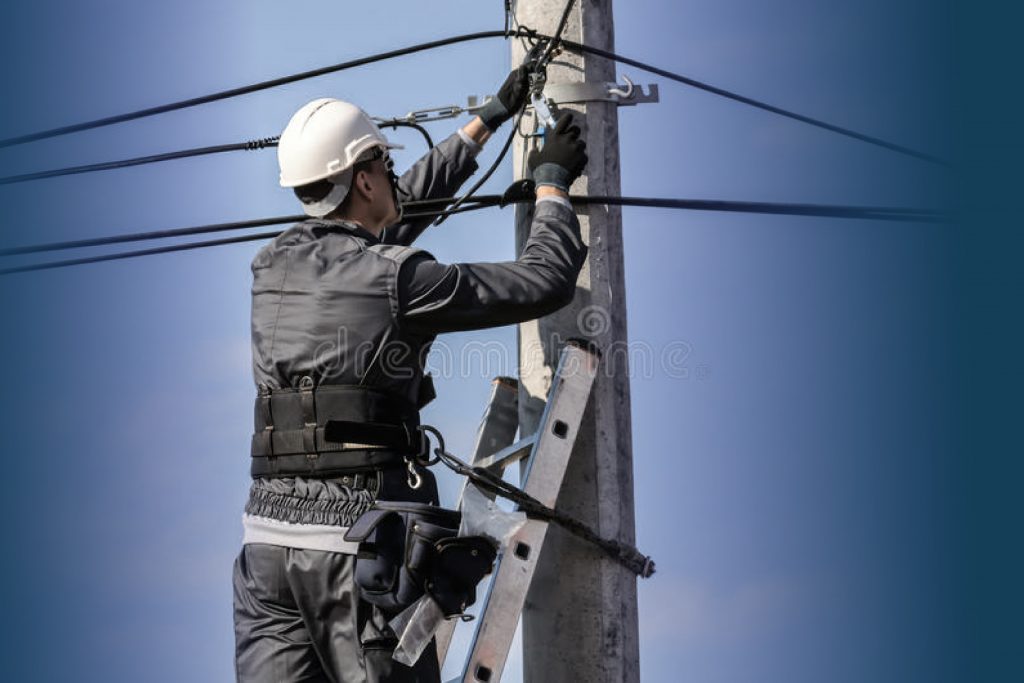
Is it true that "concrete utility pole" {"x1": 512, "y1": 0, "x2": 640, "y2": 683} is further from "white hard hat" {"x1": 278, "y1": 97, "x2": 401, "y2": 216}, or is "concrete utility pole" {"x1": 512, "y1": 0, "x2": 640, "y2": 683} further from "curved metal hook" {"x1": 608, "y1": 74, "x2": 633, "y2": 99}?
"white hard hat" {"x1": 278, "y1": 97, "x2": 401, "y2": 216}

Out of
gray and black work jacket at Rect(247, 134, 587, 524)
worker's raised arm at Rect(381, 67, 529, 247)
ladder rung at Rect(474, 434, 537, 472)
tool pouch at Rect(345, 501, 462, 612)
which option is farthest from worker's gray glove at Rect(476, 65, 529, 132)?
tool pouch at Rect(345, 501, 462, 612)

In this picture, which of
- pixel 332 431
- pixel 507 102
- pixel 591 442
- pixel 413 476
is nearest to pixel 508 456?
pixel 591 442

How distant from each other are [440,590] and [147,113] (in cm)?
462

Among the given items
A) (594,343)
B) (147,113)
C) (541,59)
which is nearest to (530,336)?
(594,343)

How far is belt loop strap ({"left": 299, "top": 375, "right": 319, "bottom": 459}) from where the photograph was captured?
14.6ft

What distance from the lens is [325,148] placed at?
4.69m

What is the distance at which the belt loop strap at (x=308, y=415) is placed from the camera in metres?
4.44

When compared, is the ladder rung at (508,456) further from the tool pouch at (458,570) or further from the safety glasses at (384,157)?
the safety glasses at (384,157)

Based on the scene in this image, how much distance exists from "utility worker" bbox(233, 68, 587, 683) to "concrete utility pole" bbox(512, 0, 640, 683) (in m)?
0.44

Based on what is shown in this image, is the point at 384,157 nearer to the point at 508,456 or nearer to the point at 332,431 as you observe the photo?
the point at 332,431

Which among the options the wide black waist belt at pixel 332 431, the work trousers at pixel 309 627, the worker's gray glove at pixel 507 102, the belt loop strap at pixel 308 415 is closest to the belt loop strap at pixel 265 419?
the wide black waist belt at pixel 332 431

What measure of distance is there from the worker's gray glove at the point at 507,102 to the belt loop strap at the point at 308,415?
60.9 inches

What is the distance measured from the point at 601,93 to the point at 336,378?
1570 millimetres

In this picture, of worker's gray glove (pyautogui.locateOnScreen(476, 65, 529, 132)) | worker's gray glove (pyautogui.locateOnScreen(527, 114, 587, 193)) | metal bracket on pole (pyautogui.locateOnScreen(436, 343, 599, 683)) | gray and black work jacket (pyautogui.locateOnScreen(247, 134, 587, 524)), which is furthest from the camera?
worker's gray glove (pyautogui.locateOnScreen(476, 65, 529, 132))
